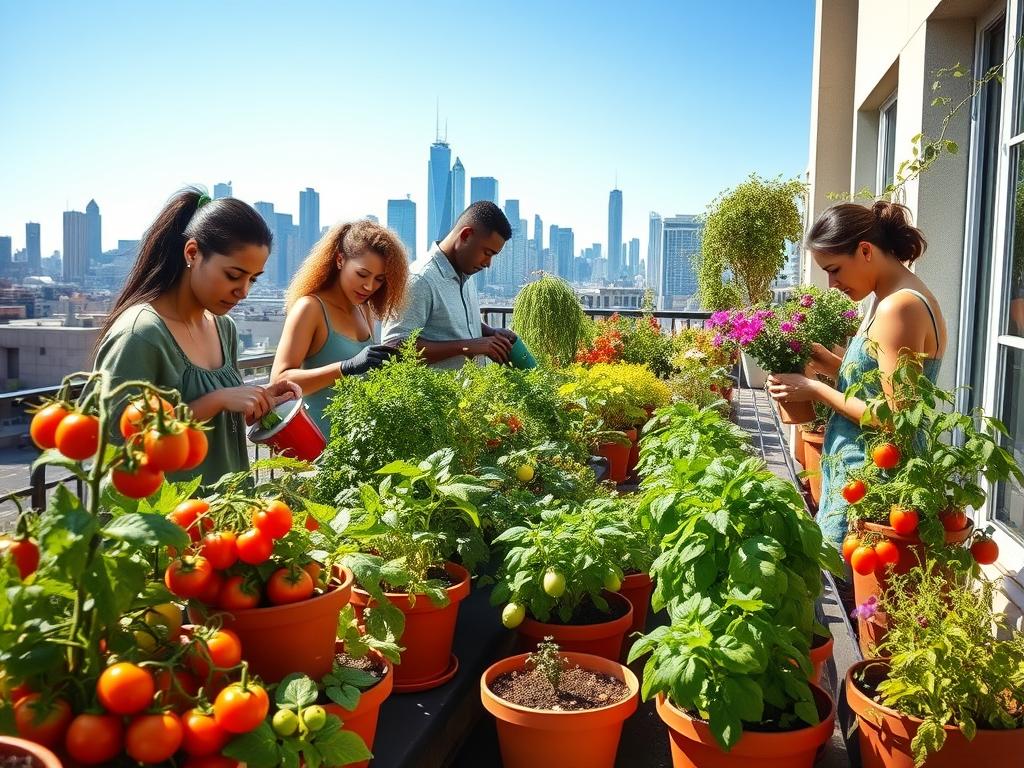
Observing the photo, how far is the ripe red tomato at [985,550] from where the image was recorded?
222 centimetres

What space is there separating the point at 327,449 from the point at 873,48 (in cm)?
432

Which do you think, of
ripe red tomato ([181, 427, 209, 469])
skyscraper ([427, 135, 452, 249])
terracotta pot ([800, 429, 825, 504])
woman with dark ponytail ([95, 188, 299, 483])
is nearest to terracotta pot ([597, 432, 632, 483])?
terracotta pot ([800, 429, 825, 504])

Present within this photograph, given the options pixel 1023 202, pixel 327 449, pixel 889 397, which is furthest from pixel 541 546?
pixel 1023 202

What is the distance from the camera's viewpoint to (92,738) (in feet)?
2.90

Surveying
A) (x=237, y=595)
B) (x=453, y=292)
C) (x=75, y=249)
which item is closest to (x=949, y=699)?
(x=237, y=595)

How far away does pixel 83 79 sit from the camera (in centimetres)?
7269

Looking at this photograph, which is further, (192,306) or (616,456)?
(616,456)

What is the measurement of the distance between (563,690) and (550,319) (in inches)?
170

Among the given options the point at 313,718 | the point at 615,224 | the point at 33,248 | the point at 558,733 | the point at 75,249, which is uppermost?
the point at 615,224

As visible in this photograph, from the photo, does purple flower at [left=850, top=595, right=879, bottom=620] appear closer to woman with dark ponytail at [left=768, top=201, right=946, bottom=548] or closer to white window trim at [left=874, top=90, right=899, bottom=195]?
woman with dark ponytail at [left=768, top=201, right=946, bottom=548]

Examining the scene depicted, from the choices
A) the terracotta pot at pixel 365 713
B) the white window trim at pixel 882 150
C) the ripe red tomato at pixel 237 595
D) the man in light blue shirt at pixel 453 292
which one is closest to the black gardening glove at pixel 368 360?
the man in light blue shirt at pixel 453 292

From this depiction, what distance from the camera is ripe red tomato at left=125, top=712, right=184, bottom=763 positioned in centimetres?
89

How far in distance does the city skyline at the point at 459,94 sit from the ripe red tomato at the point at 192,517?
124 centimetres

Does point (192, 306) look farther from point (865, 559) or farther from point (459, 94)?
point (459, 94)
